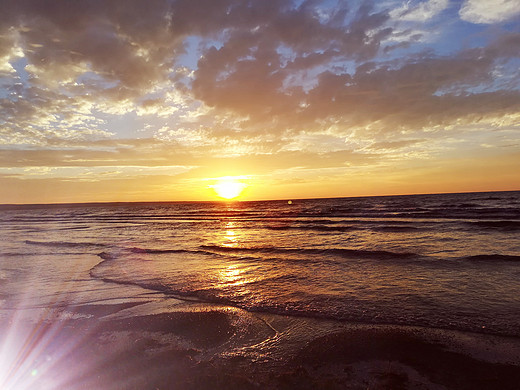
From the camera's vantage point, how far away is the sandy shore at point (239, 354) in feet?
14.8

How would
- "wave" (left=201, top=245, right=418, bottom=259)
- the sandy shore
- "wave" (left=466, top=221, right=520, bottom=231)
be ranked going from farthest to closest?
"wave" (left=466, top=221, right=520, bottom=231)
"wave" (left=201, top=245, right=418, bottom=259)
the sandy shore

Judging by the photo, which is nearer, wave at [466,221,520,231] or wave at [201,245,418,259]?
wave at [201,245,418,259]

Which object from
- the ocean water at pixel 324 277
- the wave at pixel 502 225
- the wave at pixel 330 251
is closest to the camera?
the ocean water at pixel 324 277

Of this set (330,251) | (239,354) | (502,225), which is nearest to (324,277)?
(330,251)

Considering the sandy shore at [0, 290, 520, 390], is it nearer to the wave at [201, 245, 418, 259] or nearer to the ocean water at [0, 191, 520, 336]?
the ocean water at [0, 191, 520, 336]

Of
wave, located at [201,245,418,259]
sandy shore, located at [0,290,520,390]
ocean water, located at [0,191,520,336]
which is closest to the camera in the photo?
sandy shore, located at [0,290,520,390]

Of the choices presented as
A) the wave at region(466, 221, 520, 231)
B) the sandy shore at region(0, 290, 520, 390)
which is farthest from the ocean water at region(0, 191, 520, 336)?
the wave at region(466, 221, 520, 231)

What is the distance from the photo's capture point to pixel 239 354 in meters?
5.30

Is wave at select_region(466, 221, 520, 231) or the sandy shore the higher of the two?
the sandy shore

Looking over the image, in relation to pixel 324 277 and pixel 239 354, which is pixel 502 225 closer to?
pixel 324 277

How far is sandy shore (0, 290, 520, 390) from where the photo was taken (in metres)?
4.50

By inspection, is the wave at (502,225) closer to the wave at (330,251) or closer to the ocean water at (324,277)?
the ocean water at (324,277)

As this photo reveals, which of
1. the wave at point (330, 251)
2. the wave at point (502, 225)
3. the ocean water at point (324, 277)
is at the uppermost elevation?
the ocean water at point (324, 277)


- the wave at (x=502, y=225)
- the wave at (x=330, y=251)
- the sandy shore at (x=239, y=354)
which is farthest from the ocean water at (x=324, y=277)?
the wave at (x=502, y=225)
